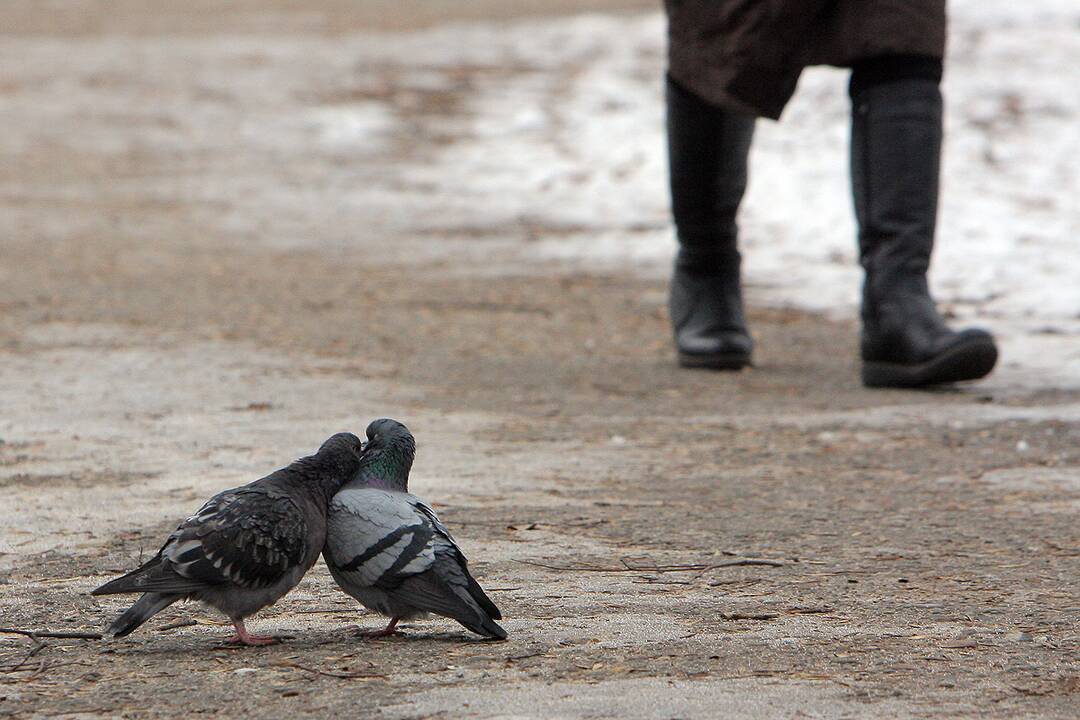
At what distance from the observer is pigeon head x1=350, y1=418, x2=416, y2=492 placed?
2834 millimetres

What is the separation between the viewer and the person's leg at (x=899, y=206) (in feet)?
16.7

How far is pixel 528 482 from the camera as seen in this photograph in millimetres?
3949

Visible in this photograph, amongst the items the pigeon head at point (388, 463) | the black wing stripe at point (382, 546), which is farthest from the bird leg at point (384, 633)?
the pigeon head at point (388, 463)

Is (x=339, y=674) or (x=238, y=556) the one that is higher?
(x=238, y=556)

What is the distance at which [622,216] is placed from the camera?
31.4 ft

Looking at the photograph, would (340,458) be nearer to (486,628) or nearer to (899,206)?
(486,628)

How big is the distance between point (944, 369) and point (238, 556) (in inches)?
114

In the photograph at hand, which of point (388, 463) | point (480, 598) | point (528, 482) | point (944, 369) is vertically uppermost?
point (388, 463)

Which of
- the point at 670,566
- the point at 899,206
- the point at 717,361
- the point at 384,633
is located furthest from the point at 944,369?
the point at 384,633

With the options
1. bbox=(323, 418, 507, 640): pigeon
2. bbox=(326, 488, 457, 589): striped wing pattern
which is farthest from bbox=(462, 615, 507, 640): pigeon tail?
bbox=(326, 488, 457, 589): striped wing pattern

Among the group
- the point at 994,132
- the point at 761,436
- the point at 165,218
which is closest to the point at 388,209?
the point at 165,218

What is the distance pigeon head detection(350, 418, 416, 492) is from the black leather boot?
287cm

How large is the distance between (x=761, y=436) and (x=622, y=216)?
5096 mm

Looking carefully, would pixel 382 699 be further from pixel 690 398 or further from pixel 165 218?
pixel 165 218
